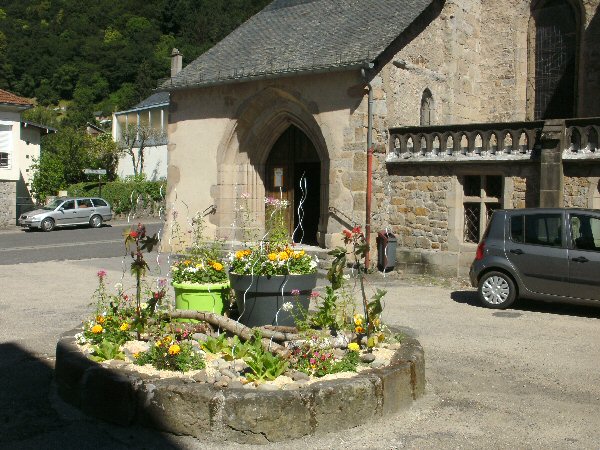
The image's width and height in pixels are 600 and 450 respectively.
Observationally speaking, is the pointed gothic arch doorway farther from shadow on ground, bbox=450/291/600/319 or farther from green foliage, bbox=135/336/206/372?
green foliage, bbox=135/336/206/372

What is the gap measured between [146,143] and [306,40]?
35.4 m

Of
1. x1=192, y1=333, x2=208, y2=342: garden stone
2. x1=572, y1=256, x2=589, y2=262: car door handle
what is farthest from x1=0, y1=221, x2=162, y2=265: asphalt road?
x1=192, y1=333, x2=208, y2=342: garden stone

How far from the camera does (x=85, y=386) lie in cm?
531

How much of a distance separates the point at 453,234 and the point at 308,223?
Answer: 446cm

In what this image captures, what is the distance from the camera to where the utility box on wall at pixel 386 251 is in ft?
48.4

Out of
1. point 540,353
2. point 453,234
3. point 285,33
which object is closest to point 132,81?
point 285,33

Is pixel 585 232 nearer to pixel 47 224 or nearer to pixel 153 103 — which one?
pixel 47 224

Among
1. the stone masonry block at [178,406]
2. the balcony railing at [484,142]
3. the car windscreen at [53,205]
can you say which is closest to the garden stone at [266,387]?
the stone masonry block at [178,406]

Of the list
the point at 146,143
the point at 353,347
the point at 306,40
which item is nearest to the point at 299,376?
the point at 353,347

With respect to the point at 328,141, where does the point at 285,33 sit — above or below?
above

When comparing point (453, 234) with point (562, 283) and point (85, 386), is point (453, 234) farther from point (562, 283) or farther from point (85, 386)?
point (85, 386)

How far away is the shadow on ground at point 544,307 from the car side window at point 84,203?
2374 cm

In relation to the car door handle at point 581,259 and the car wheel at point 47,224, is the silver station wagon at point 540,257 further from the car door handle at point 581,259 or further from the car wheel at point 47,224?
the car wheel at point 47,224

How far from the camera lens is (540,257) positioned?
1035 cm
